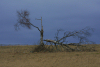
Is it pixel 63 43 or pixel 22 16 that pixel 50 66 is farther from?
pixel 22 16

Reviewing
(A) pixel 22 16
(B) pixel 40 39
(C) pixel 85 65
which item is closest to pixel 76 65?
(C) pixel 85 65

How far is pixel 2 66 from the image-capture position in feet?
30.2

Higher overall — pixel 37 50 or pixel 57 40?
pixel 57 40

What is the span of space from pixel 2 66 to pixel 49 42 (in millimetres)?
7568

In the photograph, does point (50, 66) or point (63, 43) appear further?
point (63, 43)

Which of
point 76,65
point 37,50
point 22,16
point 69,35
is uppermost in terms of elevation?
point 22,16

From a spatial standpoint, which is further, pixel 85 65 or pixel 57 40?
pixel 57 40

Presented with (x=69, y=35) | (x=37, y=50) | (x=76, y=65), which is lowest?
(x=37, y=50)

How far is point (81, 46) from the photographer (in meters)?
16.0

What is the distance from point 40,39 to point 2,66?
7565 millimetres

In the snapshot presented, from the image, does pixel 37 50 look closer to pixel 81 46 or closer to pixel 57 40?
pixel 57 40

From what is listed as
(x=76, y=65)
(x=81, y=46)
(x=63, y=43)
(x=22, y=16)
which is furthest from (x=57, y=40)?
(x=76, y=65)

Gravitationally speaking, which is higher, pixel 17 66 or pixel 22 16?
pixel 22 16

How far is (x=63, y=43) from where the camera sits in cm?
1596
